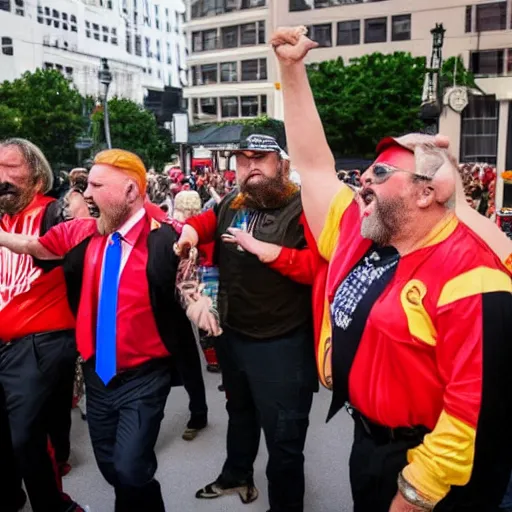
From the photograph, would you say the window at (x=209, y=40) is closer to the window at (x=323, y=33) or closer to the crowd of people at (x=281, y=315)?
the window at (x=323, y=33)

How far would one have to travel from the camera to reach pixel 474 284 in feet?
5.32

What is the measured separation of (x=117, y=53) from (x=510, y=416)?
2157 cm

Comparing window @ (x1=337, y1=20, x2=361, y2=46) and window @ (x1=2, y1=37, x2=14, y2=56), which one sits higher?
window @ (x1=337, y1=20, x2=361, y2=46)

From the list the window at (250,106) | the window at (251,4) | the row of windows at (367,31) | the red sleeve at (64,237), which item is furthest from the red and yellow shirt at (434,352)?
the window at (250,106)

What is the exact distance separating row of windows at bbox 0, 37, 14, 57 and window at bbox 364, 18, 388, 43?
60.6 feet

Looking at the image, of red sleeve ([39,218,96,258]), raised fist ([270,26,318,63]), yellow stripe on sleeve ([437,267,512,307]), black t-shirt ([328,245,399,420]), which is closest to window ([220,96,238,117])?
red sleeve ([39,218,96,258])

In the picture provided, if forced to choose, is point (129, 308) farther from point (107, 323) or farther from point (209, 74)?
point (209, 74)

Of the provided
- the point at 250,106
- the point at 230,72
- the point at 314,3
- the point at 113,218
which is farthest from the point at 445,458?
the point at 230,72

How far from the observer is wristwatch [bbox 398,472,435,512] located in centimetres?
165

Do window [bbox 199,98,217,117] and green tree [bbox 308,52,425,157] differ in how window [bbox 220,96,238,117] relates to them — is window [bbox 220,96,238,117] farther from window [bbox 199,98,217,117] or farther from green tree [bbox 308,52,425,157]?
green tree [bbox 308,52,425,157]

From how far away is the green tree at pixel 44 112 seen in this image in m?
17.9

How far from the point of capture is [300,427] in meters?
2.86

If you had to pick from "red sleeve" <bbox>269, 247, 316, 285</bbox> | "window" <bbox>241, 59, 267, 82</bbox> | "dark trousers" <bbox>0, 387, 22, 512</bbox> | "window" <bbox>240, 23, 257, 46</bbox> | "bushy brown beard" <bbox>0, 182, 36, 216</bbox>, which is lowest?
"dark trousers" <bbox>0, 387, 22, 512</bbox>

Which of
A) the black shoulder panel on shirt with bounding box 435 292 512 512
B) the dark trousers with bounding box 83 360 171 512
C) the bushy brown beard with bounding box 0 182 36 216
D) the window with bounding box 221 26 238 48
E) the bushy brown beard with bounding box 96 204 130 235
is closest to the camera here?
the black shoulder panel on shirt with bounding box 435 292 512 512
